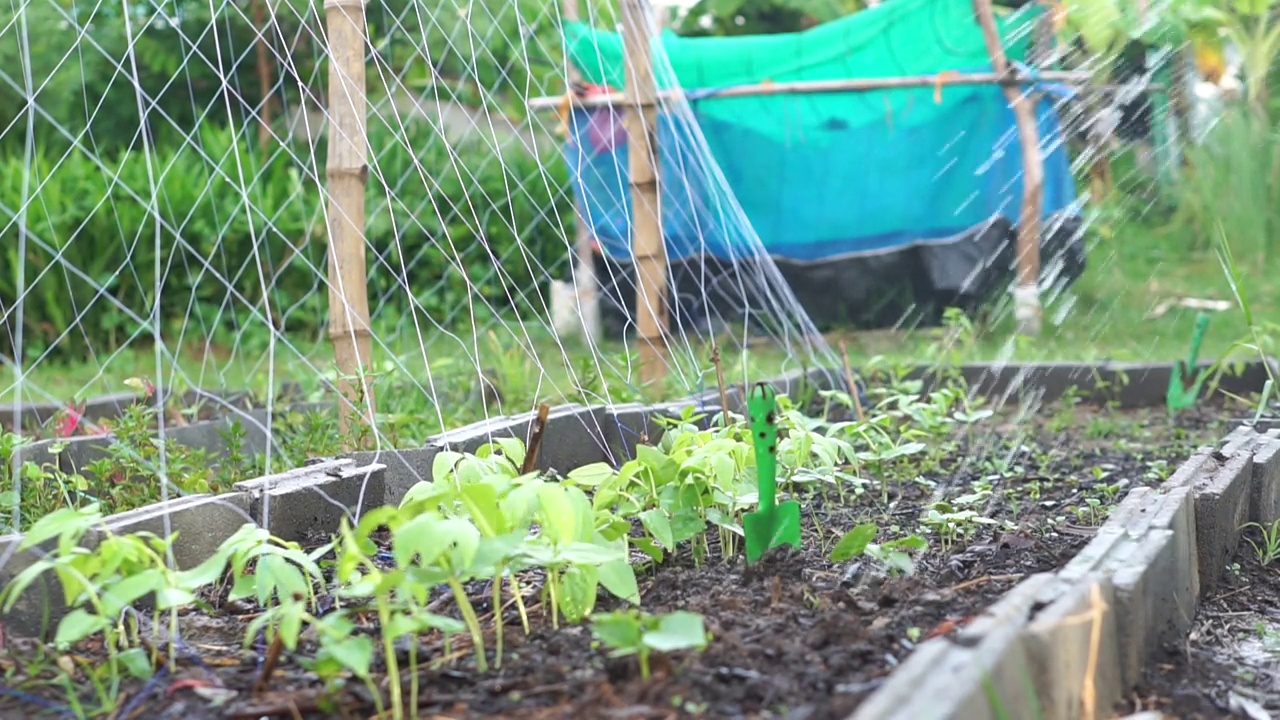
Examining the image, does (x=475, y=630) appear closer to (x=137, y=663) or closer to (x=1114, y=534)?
(x=137, y=663)

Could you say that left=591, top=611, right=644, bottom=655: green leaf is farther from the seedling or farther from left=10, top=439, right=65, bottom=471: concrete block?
left=10, top=439, right=65, bottom=471: concrete block

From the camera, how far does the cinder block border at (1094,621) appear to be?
1361 millimetres

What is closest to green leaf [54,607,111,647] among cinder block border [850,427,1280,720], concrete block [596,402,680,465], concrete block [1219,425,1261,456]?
cinder block border [850,427,1280,720]

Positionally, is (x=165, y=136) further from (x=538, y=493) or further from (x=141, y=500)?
(x=538, y=493)

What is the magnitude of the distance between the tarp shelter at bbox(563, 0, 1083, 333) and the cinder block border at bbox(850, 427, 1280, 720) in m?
4.53

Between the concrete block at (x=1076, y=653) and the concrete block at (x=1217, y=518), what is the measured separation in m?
0.76

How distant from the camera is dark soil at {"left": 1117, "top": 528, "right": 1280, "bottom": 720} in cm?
184

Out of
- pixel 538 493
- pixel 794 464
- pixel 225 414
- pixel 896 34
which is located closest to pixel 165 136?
pixel 896 34

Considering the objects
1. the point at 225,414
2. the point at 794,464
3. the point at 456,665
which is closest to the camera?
the point at 456,665

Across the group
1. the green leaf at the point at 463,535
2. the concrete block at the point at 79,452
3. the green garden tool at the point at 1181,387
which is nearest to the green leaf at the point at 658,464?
the green leaf at the point at 463,535

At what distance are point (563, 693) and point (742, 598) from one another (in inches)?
18.5

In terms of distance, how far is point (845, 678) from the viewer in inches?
64.7

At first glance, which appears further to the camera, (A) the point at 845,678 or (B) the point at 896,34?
(B) the point at 896,34

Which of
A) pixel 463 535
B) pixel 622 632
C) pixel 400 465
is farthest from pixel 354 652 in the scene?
pixel 400 465
